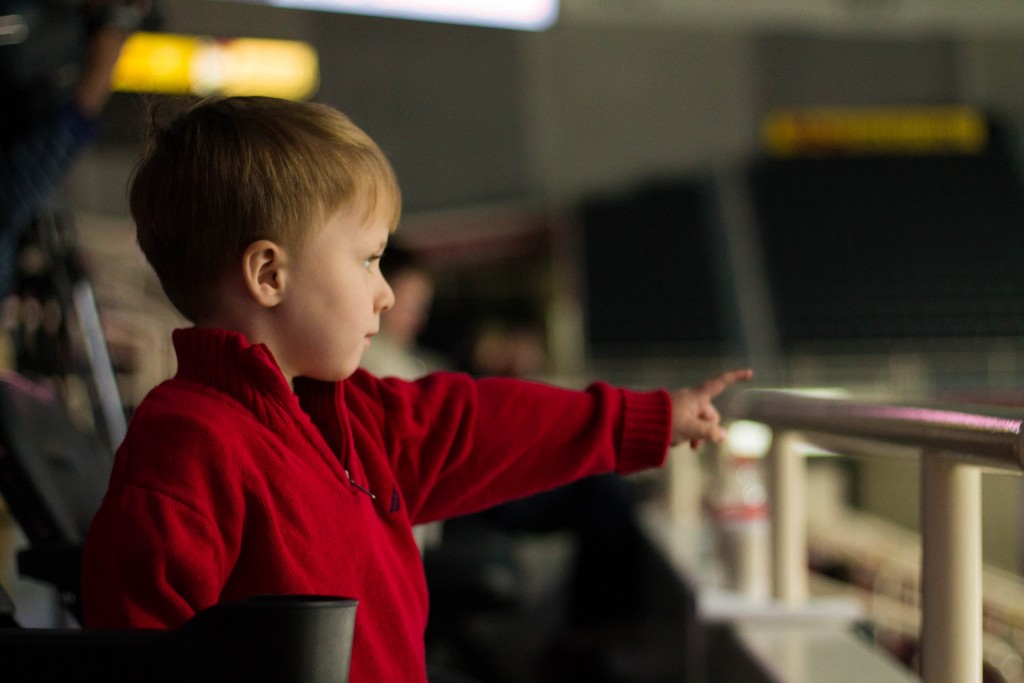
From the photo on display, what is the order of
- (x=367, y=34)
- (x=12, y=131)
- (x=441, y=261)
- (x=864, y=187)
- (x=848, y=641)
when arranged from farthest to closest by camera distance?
(x=864, y=187), (x=441, y=261), (x=367, y=34), (x=12, y=131), (x=848, y=641)

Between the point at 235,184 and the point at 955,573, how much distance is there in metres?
0.62

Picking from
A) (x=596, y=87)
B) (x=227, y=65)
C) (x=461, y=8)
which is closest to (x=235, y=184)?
(x=461, y=8)

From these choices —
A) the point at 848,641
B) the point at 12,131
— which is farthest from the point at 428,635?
the point at 12,131

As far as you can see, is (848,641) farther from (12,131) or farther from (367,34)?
(367,34)

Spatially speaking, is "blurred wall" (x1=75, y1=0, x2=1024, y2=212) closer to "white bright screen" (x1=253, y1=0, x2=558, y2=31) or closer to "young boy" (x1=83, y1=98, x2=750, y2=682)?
"white bright screen" (x1=253, y1=0, x2=558, y2=31)

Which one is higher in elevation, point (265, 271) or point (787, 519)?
point (265, 271)

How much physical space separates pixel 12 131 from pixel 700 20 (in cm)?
832

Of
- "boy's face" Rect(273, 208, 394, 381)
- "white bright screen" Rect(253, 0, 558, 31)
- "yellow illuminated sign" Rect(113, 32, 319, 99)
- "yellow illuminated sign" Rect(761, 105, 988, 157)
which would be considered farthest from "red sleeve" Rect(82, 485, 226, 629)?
"yellow illuminated sign" Rect(761, 105, 988, 157)

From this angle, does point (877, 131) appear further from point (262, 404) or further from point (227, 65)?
point (262, 404)

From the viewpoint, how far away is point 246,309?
75 cm

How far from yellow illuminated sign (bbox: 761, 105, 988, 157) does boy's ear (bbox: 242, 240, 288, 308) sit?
9.19 meters

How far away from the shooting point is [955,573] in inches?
31.1

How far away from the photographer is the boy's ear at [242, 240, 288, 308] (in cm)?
73

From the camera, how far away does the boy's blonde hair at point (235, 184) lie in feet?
2.38
